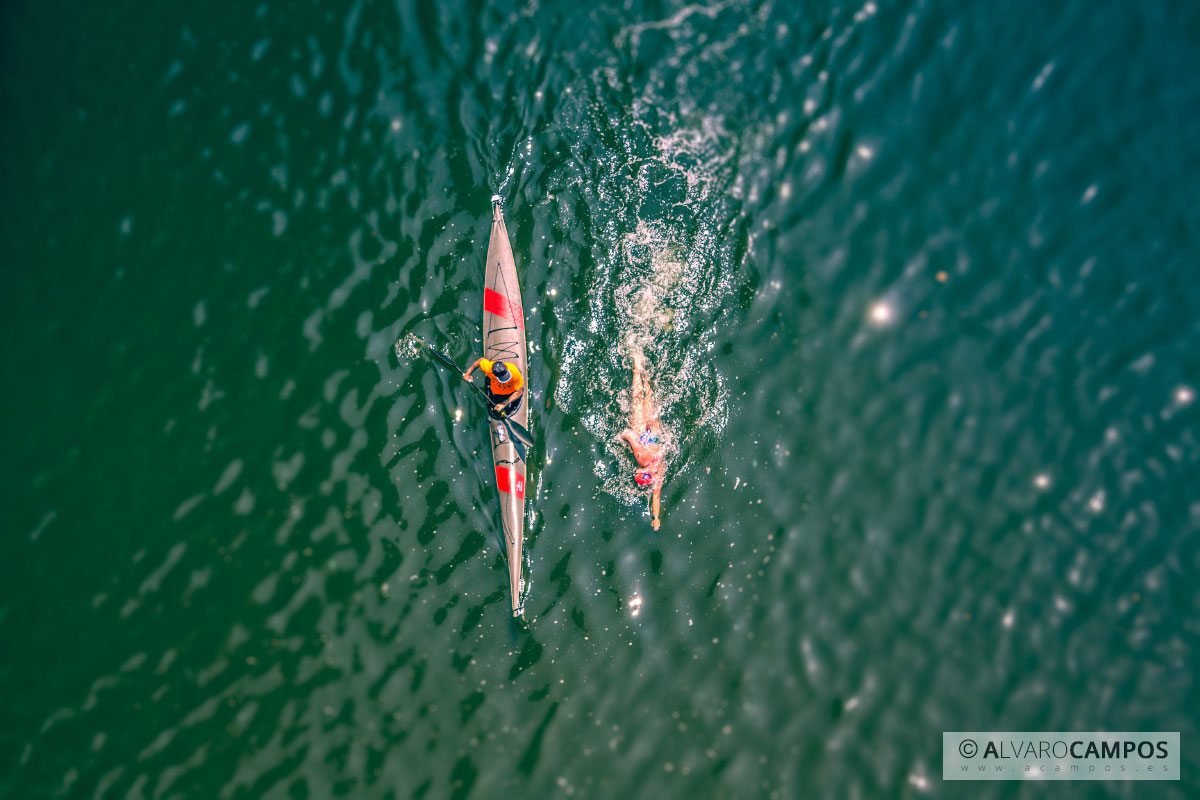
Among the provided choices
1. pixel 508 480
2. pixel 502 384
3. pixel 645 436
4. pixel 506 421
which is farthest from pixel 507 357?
pixel 645 436

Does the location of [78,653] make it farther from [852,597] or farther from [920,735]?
[920,735]

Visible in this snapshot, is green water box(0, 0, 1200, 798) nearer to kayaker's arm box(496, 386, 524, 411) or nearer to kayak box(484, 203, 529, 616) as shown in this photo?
kayak box(484, 203, 529, 616)

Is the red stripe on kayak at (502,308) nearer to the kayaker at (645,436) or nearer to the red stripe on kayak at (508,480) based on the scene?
the kayaker at (645,436)

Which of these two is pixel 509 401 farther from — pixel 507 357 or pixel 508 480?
pixel 508 480

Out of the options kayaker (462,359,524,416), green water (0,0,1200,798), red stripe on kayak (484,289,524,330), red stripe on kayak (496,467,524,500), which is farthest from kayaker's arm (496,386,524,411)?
red stripe on kayak (484,289,524,330)

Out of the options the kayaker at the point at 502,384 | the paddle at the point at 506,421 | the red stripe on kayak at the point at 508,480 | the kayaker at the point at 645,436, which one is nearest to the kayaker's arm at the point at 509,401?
the kayaker at the point at 502,384

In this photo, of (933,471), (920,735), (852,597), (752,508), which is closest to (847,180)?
(933,471)

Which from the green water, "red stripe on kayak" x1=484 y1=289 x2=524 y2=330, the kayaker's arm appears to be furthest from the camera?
"red stripe on kayak" x1=484 y1=289 x2=524 y2=330
